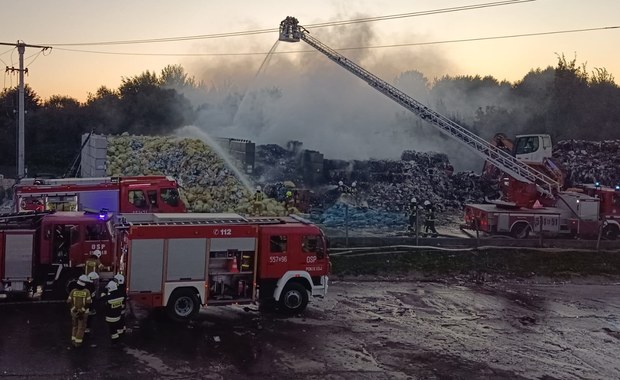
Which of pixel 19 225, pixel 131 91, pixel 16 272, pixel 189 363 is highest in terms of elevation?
pixel 131 91

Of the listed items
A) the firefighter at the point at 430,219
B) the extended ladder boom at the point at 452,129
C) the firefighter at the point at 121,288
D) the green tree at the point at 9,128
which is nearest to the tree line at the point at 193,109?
the green tree at the point at 9,128

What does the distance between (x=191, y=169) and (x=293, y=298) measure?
16.4 m

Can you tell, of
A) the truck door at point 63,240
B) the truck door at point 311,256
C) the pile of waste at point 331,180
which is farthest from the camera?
the pile of waste at point 331,180

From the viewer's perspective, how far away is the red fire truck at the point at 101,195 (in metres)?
18.4

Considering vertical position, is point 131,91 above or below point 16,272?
above

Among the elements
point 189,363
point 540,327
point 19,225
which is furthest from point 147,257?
point 540,327

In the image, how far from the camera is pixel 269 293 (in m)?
13.1

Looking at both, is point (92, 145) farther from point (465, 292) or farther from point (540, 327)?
point (540, 327)

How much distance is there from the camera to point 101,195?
18984mm

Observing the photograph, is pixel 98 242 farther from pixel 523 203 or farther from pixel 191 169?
pixel 523 203

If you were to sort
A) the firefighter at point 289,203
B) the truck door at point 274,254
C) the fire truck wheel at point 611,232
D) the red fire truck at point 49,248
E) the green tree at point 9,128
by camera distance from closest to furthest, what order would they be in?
the truck door at point 274,254, the red fire truck at point 49,248, the fire truck wheel at point 611,232, the firefighter at point 289,203, the green tree at point 9,128

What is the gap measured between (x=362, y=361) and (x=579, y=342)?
5073mm

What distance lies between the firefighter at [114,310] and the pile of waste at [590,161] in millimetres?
30364

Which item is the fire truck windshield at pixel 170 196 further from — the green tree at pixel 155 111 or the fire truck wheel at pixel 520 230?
the green tree at pixel 155 111
